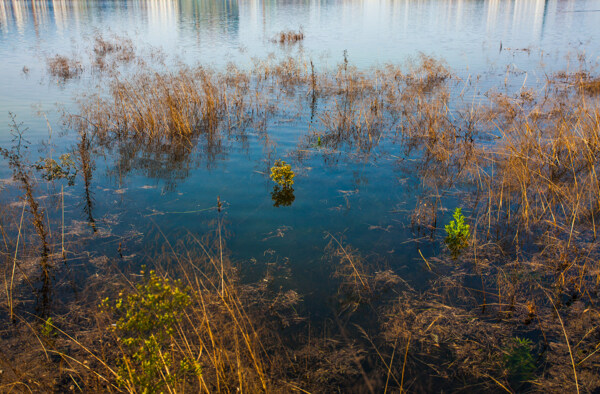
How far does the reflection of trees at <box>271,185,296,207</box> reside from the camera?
6.78 meters

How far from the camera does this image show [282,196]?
23.0 ft

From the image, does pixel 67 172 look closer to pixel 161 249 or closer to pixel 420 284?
pixel 161 249

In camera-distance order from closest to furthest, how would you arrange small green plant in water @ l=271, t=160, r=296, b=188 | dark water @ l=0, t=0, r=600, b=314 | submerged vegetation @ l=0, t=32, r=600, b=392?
submerged vegetation @ l=0, t=32, r=600, b=392 < dark water @ l=0, t=0, r=600, b=314 < small green plant in water @ l=271, t=160, r=296, b=188

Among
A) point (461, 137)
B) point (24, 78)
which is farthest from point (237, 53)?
point (461, 137)

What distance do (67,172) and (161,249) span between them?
3602 mm

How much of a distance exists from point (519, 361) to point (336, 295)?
1.90 m

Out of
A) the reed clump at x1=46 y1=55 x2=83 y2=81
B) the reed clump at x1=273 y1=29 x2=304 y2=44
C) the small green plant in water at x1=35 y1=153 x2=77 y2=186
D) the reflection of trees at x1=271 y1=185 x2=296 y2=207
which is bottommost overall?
the reflection of trees at x1=271 y1=185 x2=296 y2=207

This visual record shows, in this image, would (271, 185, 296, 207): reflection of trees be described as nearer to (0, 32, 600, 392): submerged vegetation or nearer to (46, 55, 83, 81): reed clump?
(0, 32, 600, 392): submerged vegetation

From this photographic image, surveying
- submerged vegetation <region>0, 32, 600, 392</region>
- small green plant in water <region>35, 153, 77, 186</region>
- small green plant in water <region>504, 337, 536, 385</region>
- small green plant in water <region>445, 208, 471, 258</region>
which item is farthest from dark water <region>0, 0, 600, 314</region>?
small green plant in water <region>504, 337, 536, 385</region>

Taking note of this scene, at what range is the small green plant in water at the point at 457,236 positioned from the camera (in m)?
5.19

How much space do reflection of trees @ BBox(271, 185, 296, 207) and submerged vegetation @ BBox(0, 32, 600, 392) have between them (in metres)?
0.05

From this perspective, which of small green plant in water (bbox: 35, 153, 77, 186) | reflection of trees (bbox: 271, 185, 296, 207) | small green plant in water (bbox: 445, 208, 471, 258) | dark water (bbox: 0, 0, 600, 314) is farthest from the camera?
small green plant in water (bbox: 35, 153, 77, 186)

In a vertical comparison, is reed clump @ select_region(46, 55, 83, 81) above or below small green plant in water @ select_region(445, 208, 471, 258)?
above

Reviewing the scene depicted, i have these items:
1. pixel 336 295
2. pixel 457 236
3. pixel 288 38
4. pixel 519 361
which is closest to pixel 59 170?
pixel 336 295
